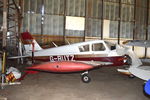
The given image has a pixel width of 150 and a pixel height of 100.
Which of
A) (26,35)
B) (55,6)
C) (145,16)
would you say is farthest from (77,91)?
(145,16)

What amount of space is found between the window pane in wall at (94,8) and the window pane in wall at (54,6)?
2063 millimetres

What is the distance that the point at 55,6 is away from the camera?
1476cm

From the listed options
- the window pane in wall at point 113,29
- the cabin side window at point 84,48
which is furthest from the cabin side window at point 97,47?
the window pane in wall at point 113,29

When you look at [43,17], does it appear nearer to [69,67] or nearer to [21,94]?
[69,67]

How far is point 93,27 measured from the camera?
15734 mm

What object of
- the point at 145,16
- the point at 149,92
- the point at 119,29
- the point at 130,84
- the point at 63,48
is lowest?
the point at 130,84

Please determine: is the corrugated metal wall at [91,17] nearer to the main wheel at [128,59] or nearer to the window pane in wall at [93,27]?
the window pane in wall at [93,27]

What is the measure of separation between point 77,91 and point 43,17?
30.8 ft

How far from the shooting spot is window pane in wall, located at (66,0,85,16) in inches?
593

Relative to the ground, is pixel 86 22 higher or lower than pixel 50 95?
higher

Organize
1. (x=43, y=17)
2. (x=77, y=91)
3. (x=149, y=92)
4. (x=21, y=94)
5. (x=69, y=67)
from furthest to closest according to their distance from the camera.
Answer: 1. (x=43, y=17)
2. (x=69, y=67)
3. (x=77, y=91)
4. (x=21, y=94)
5. (x=149, y=92)

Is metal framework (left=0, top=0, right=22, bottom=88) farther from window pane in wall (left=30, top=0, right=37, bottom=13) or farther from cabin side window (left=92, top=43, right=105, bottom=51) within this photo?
cabin side window (left=92, top=43, right=105, bottom=51)

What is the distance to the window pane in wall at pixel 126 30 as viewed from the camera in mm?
16578

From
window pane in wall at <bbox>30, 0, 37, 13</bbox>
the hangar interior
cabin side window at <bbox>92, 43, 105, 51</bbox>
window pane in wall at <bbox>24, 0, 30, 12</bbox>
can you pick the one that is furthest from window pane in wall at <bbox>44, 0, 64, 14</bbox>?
cabin side window at <bbox>92, 43, 105, 51</bbox>
